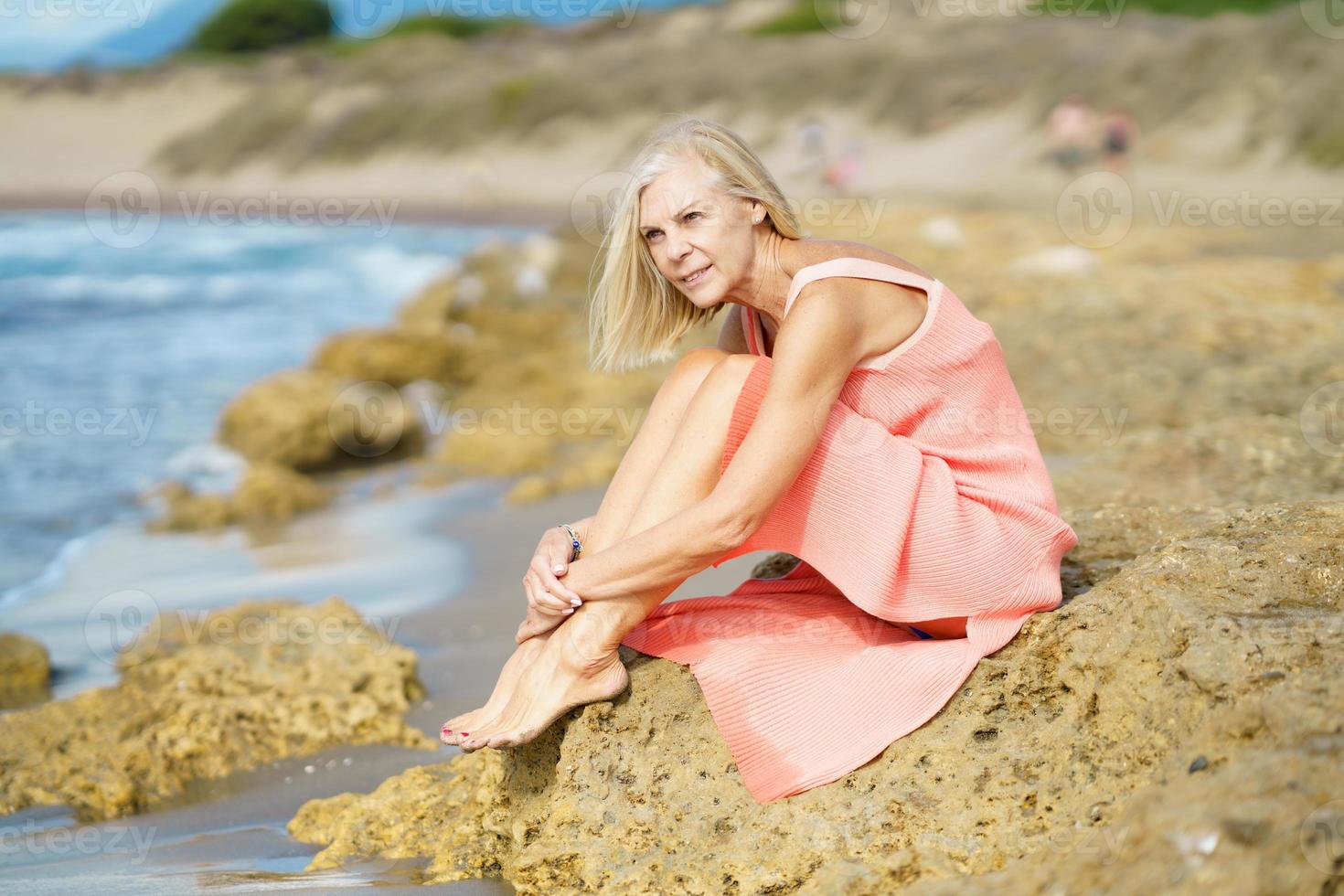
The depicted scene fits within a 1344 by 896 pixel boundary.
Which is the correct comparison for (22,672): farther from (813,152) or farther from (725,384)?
(813,152)

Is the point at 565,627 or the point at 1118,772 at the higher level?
the point at 565,627

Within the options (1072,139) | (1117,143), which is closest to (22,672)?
(1117,143)

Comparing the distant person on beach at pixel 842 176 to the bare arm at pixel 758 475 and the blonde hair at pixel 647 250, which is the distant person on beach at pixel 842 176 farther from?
the bare arm at pixel 758 475

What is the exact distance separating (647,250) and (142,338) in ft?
45.4

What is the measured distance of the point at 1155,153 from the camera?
2280cm

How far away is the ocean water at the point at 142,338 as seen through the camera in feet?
27.2

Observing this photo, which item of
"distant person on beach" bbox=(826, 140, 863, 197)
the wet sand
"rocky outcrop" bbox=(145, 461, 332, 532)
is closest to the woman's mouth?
the wet sand

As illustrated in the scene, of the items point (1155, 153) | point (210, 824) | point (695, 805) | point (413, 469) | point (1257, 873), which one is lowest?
point (1155, 153)

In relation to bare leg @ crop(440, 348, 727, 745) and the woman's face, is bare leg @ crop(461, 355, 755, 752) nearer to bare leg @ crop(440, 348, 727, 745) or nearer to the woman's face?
bare leg @ crop(440, 348, 727, 745)

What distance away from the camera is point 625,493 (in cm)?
276

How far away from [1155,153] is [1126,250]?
11728 millimetres

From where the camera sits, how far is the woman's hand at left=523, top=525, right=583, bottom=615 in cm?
263

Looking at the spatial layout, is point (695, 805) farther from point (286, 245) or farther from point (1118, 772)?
point (286, 245)

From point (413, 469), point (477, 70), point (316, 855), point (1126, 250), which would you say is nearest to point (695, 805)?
point (316, 855)
